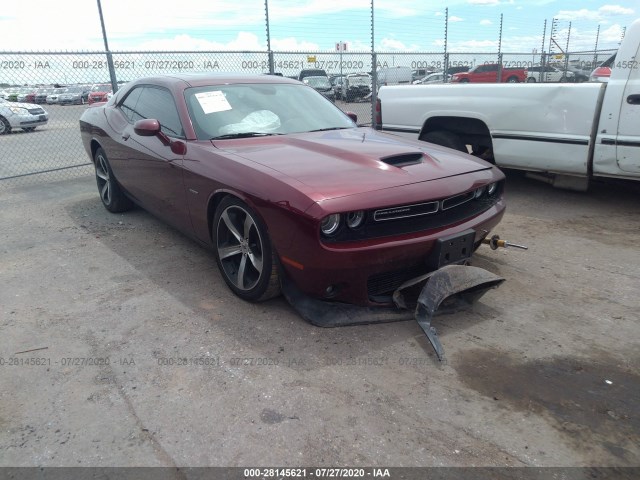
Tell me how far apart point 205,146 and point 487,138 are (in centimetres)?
401

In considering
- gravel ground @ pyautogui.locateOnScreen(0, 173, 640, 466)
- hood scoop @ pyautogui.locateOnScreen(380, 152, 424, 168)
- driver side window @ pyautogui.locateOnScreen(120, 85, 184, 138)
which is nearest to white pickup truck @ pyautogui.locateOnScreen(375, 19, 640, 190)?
gravel ground @ pyautogui.locateOnScreen(0, 173, 640, 466)

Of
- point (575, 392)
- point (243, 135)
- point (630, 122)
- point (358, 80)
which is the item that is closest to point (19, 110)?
point (243, 135)

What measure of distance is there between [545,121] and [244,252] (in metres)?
3.95

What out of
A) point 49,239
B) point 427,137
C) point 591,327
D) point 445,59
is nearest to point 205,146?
point 49,239

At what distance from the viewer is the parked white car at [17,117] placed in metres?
14.0

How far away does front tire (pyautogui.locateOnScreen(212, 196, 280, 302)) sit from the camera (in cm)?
321

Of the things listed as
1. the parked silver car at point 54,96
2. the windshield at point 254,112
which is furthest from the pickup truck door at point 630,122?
the parked silver car at point 54,96

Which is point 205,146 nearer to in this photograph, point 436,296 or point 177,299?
point 177,299

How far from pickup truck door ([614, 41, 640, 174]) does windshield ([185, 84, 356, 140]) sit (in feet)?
9.12

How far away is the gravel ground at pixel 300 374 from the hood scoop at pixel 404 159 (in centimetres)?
106

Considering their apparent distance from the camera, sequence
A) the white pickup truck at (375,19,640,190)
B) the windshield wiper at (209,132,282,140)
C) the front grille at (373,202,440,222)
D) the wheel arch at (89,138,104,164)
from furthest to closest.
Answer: the wheel arch at (89,138,104,164) < the white pickup truck at (375,19,640,190) < the windshield wiper at (209,132,282,140) < the front grille at (373,202,440,222)

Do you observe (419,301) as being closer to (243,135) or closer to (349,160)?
(349,160)

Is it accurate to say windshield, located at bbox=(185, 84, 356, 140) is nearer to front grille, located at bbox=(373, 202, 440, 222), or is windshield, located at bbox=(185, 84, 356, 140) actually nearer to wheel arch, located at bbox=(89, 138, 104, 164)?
front grille, located at bbox=(373, 202, 440, 222)

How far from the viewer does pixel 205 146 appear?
3.74 m
